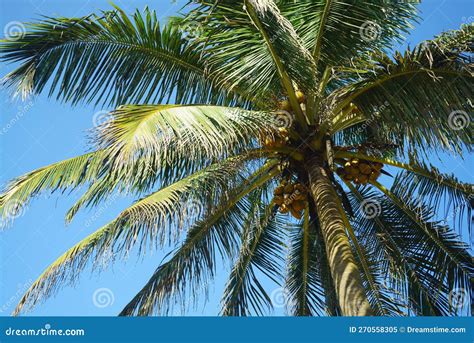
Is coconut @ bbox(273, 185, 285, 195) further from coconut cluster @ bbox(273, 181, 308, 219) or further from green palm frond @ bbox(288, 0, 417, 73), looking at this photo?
green palm frond @ bbox(288, 0, 417, 73)

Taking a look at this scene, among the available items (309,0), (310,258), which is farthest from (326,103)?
(310,258)

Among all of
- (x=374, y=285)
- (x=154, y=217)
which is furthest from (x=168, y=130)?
(x=374, y=285)

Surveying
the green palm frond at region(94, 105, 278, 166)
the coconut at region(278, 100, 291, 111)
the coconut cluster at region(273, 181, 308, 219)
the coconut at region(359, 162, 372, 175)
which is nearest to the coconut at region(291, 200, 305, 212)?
the coconut cluster at region(273, 181, 308, 219)

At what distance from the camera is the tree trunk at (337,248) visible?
20.5 ft

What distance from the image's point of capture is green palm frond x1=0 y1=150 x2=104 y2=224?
742 cm

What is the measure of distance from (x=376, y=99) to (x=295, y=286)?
3.63 meters

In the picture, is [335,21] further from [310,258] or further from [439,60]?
[310,258]

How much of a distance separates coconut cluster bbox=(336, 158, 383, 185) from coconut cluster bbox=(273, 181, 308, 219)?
2.18 ft

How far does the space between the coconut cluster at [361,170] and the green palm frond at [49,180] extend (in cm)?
307

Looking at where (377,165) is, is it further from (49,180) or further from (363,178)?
(49,180)

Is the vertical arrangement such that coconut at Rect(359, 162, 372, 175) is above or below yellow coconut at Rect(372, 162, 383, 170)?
below

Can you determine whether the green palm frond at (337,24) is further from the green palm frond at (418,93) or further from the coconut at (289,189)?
the coconut at (289,189)

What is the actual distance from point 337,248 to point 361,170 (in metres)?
1.52


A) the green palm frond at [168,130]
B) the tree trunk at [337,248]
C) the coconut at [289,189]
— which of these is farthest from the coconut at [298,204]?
the green palm frond at [168,130]
